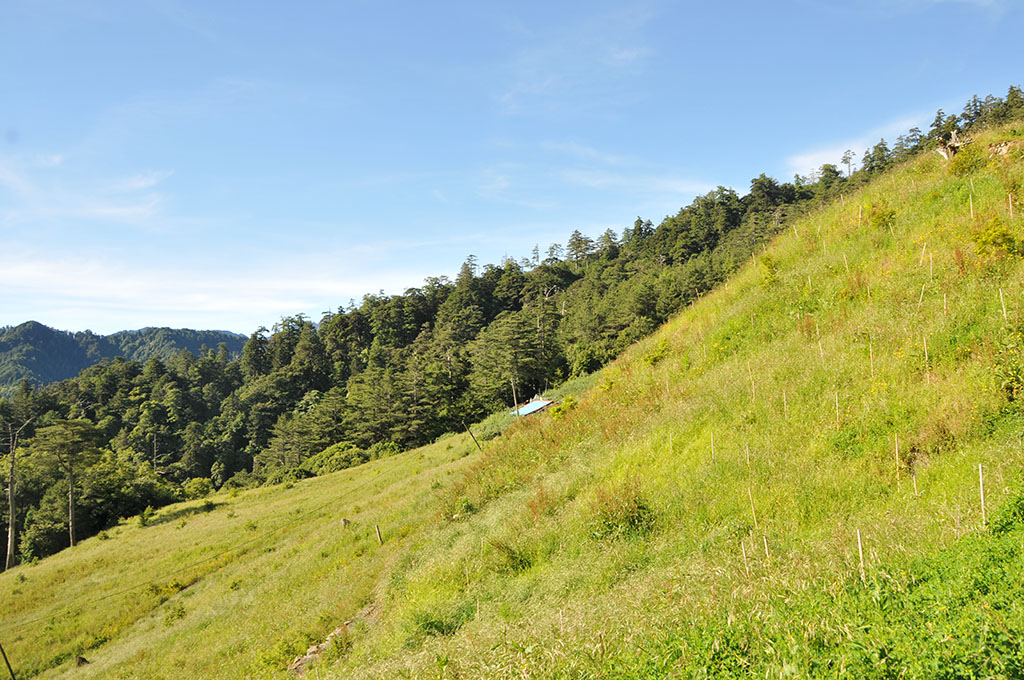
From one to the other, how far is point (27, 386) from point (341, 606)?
135 meters

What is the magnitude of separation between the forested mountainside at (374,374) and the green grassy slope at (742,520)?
146 inches

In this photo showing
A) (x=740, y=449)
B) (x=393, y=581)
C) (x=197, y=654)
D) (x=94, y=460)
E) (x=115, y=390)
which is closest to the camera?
(x=740, y=449)

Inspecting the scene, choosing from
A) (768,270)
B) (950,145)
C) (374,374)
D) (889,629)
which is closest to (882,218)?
(768,270)

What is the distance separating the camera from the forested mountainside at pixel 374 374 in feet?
158

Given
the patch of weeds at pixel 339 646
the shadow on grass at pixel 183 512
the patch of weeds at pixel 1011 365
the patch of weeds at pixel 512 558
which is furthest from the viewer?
the shadow on grass at pixel 183 512

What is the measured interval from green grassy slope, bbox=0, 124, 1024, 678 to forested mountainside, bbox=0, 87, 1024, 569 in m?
3.71

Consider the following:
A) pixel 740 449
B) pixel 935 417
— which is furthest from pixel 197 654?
pixel 935 417

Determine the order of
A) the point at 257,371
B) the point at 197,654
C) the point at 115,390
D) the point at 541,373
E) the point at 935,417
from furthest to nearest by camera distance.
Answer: the point at 257,371 → the point at 115,390 → the point at 541,373 → the point at 197,654 → the point at 935,417

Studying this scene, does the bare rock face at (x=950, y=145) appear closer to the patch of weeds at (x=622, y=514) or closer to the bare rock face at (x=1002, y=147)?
the bare rock face at (x=1002, y=147)

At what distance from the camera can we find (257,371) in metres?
129

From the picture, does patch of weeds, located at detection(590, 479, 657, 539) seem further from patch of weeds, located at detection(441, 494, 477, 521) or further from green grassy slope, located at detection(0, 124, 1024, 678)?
patch of weeds, located at detection(441, 494, 477, 521)

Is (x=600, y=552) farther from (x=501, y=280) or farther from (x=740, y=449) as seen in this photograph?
(x=501, y=280)

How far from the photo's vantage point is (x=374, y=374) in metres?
82.5

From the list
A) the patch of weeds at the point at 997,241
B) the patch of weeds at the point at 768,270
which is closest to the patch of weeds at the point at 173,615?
the patch of weeds at the point at 768,270
